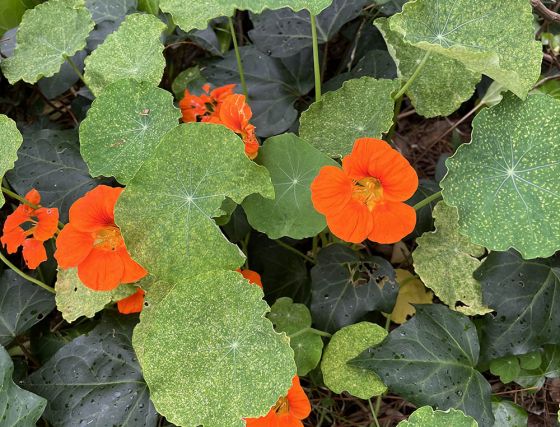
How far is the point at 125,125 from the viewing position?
131 cm

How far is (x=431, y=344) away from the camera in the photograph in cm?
133

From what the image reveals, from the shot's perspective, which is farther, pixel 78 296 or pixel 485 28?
pixel 78 296

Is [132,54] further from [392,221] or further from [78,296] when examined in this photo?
[392,221]

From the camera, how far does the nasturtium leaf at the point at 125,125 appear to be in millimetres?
1280

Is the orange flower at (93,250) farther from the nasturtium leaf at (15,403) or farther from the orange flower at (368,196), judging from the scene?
the orange flower at (368,196)

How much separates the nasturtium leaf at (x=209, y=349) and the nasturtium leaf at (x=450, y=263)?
42 centimetres

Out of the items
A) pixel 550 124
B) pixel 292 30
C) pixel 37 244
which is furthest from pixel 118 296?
pixel 550 124

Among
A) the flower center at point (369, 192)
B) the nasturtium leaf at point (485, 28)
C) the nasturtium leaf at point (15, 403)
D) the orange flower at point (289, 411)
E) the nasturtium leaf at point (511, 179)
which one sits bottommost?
the nasturtium leaf at point (15, 403)

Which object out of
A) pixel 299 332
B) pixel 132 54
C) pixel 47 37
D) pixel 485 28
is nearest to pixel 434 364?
pixel 299 332

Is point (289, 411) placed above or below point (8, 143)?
below

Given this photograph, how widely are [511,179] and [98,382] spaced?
97cm

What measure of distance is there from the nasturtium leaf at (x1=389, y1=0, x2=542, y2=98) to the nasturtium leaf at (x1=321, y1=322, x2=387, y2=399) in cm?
57

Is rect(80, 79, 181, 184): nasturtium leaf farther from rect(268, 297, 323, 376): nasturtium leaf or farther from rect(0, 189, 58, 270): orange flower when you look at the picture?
rect(268, 297, 323, 376): nasturtium leaf

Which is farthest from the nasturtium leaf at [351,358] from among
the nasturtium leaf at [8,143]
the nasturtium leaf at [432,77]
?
the nasturtium leaf at [8,143]
